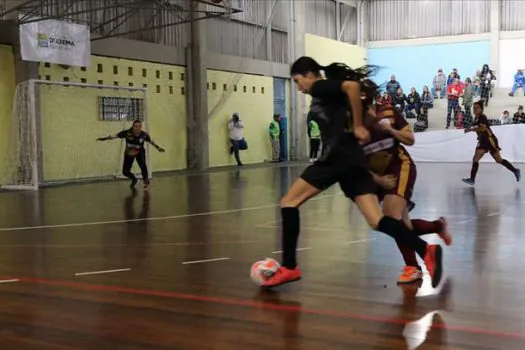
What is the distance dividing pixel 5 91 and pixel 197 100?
7.59 metres

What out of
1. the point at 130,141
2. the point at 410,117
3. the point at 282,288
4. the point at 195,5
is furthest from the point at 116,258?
the point at 410,117

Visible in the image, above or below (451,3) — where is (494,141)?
below

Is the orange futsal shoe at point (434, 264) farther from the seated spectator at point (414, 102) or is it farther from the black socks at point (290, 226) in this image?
the seated spectator at point (414, 102)

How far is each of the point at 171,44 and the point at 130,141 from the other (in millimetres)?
8159

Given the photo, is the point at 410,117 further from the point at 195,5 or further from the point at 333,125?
the point at 333,125

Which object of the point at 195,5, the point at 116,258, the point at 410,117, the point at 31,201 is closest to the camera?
the point at 116,258

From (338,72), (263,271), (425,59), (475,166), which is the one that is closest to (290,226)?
(263,271)

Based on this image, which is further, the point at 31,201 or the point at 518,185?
the point at 518,185

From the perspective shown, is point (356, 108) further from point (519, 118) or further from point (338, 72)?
point (519, 118)

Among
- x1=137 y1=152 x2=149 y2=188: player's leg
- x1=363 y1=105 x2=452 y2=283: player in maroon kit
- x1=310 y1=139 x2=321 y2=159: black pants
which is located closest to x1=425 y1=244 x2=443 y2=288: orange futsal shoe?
x1=363 y1=105 x2=452 y2=283: player in maroon kit

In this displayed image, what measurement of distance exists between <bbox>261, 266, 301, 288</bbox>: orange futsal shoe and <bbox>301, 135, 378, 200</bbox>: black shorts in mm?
731

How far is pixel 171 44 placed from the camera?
2295 centimetres

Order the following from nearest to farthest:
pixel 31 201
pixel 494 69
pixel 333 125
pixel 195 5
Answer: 1. pixel 333 125
2. pixel 31 201
3. pixel 195 5
4. pixel 494 69

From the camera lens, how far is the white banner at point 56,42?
16.9 meters
